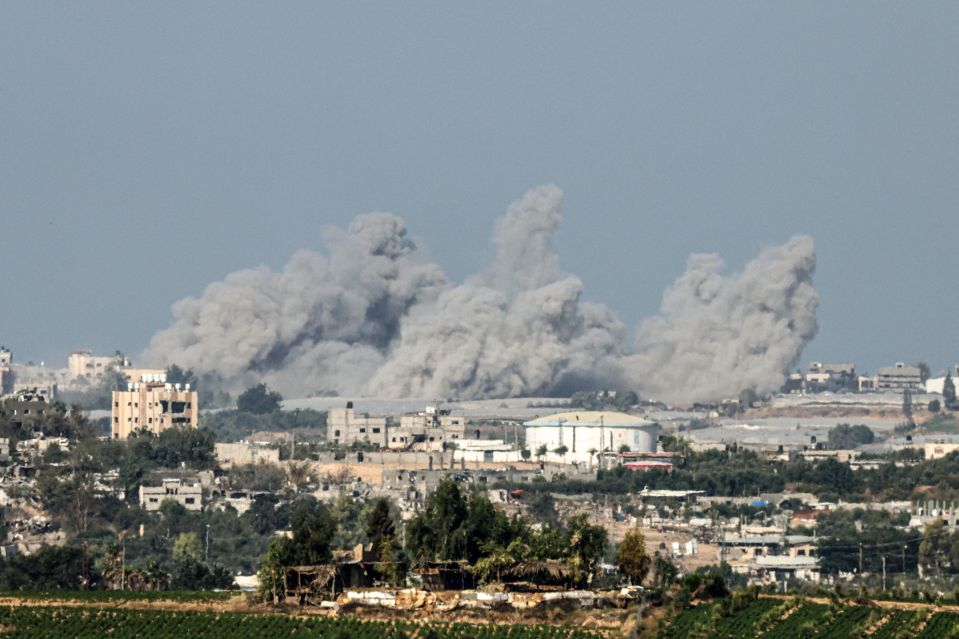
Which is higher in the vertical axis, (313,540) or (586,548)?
(313,540)

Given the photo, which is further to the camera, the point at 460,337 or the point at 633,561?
the point at 460,337

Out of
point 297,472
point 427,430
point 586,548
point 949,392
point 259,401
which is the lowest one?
point 586,548

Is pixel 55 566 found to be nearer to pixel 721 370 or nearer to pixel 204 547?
pixel 204 547

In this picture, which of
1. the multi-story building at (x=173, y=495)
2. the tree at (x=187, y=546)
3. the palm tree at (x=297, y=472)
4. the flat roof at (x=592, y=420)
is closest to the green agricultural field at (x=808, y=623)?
the tree at (x=187, y=546)

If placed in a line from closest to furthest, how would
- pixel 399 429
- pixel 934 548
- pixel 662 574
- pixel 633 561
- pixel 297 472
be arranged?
pixel 633 561, pixel 662 574, pixel 934 548, pixel 297 472, pixel 399 429

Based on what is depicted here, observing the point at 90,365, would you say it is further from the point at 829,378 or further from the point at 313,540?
the point at 313,540

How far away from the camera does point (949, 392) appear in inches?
5792

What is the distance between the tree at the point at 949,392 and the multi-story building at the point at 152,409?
148 ft

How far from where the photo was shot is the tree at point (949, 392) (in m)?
145

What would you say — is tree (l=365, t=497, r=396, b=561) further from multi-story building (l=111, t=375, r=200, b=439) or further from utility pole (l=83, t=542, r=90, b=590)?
multi-story building (l=111, t=375, r=200, b=439)

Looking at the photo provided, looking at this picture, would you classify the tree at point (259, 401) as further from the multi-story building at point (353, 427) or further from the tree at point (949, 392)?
the tree at point (949, 392)

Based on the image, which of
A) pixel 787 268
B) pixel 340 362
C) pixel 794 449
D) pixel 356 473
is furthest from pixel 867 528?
pixel 340 362

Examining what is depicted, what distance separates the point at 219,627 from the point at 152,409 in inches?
2624

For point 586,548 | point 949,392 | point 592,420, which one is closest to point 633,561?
point 586,548
